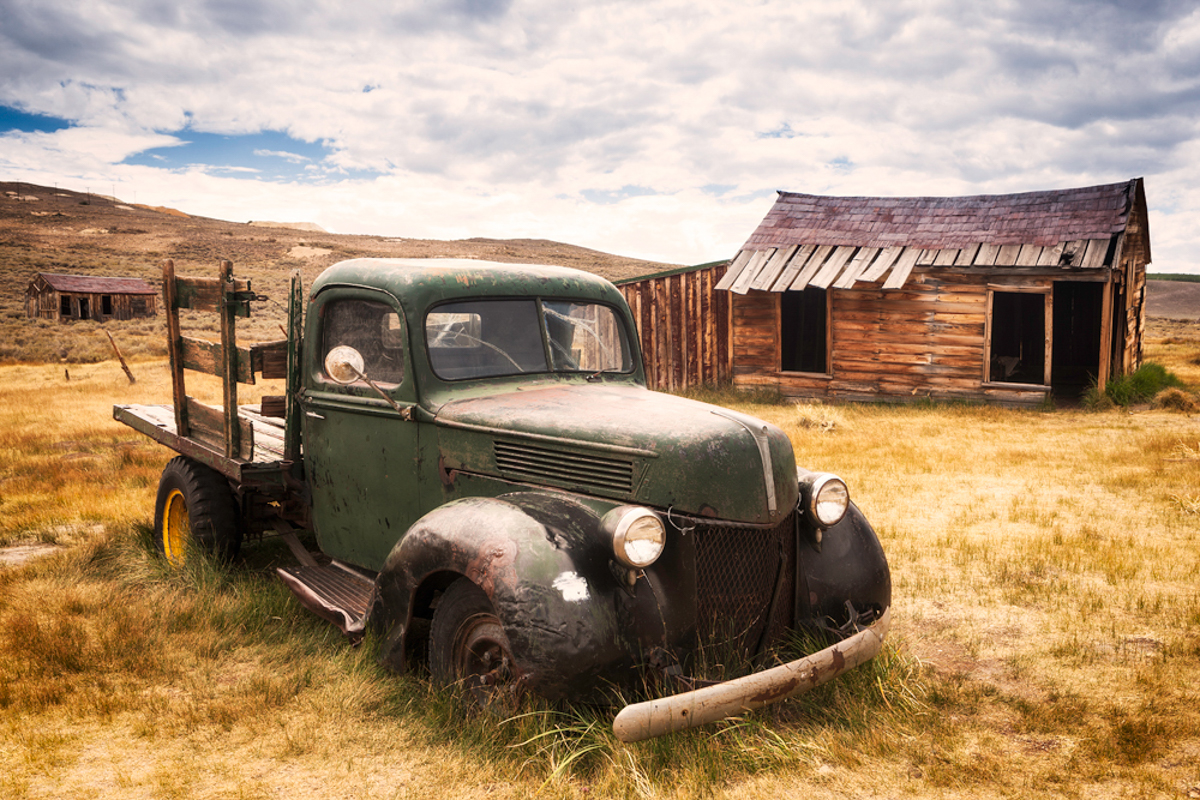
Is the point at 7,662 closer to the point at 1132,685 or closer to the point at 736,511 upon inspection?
the point at 736,511

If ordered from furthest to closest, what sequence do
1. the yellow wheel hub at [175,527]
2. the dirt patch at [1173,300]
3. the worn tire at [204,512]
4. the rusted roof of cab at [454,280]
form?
1. the dirt patch at [1173,300]
2. the yellow wheel hub at [175,527]
3. the worn tire at [204,512]
4. the rusted roof of cab at [454,280]

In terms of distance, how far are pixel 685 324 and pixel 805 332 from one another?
354 centimetres

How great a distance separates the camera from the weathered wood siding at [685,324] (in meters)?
16.4

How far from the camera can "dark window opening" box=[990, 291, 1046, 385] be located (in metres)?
18.2

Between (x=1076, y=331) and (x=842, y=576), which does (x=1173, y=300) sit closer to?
(x=1076, y=331)

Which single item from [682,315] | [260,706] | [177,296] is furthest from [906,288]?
[260,706]

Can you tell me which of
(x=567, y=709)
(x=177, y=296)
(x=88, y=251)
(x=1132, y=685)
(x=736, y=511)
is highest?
(x=88, y=251)

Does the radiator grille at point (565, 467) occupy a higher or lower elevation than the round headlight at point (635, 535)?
higher

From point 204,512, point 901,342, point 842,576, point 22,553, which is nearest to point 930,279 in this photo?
point 901,342

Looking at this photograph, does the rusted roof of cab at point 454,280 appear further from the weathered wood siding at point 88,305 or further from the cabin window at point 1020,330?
the weathered wood siding at point 88,305

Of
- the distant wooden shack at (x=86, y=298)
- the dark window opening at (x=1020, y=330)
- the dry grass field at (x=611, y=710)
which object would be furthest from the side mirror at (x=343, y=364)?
the distant wooden shack at (x=86, y=298)

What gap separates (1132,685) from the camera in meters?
3.84

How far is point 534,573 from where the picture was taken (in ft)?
9.52

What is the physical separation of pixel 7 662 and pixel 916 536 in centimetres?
607
